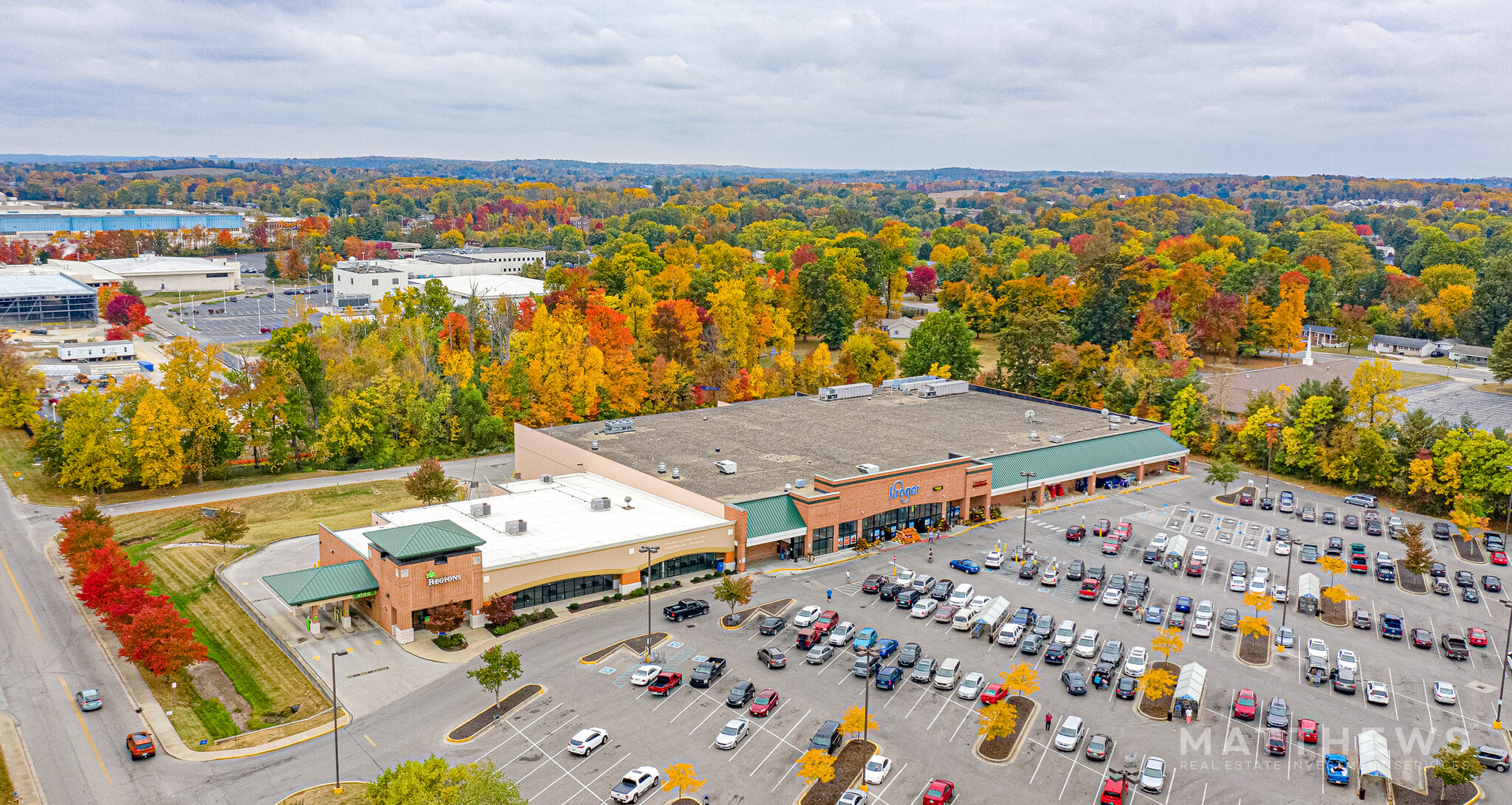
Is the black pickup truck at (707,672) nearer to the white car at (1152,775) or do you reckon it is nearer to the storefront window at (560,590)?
the storefront window at (560,590)

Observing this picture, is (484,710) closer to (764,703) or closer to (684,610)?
(764,703)

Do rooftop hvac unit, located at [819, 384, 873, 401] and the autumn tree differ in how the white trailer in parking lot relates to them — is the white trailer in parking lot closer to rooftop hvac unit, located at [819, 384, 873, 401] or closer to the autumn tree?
the autumn tree

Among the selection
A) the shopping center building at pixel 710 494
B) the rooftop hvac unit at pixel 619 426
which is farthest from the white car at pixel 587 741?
the rooftop hvac unit at pixel 619 426

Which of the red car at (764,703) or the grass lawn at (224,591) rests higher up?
the red car at (764,703)

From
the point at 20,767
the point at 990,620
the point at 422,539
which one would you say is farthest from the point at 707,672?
the point at 20,767

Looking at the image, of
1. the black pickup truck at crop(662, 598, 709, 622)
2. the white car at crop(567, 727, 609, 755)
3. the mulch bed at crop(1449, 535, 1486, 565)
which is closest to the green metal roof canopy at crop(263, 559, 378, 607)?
the black pickup truck at crop(662, 598, 709, 622)

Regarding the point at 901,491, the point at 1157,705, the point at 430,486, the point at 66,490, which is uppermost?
the point at 901,491

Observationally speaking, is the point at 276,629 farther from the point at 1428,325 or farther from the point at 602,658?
the point at 1428,325
